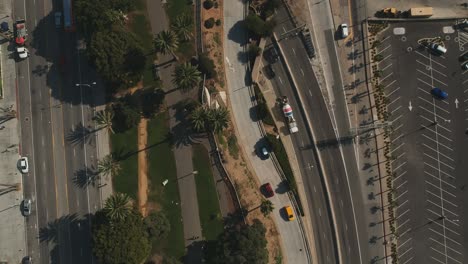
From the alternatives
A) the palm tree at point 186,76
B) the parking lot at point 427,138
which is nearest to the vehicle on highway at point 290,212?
the parking lot at point 427,138

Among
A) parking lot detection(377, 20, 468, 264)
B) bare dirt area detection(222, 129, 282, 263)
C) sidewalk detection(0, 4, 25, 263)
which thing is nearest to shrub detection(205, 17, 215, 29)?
bare dirt area detection(222, 129, 282, 263)

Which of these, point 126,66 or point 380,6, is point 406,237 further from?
point 126,66

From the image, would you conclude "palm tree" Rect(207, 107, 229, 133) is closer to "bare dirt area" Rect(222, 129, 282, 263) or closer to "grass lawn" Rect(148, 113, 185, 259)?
"bare dirt area" Rect(222, 129, 282, 263)

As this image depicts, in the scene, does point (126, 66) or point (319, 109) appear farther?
point (319, 109)

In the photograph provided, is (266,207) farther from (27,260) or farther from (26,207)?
(27,260)

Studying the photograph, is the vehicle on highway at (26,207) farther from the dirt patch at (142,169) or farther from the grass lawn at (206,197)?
the grass lawn at (206,197)

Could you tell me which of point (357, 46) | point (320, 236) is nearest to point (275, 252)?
point (320, 236)
